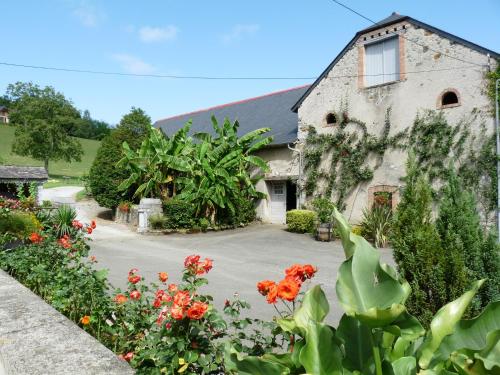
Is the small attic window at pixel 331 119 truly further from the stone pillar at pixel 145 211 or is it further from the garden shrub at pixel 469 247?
the garden shrub at pixel 469 247

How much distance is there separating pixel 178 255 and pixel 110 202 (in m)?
9.05

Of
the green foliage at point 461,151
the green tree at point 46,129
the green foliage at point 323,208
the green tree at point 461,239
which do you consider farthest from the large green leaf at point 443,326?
the green tree at point 46,129

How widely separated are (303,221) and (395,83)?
606 cm

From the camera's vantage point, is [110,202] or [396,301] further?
[110,202]

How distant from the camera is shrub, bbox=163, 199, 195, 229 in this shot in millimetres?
16562

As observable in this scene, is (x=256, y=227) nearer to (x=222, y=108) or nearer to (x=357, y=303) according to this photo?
(x=222, y=108)

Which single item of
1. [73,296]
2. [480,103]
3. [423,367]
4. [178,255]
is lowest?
[178,255]

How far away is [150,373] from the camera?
6.73 feet

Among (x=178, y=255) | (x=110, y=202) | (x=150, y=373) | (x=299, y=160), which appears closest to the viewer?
(x=150, y=373)

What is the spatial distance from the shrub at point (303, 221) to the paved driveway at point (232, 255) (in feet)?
1.33

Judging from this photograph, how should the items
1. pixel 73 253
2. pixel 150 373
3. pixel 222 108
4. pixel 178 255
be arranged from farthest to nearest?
pixel 222 108, pixel 178 255, pixel 73 253, pixel 150 373

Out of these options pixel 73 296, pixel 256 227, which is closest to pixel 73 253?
pixel 73 296

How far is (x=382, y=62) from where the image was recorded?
1494 cm

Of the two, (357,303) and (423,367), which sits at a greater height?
(357,303)
